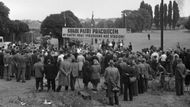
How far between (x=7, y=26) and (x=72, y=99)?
63.3 m

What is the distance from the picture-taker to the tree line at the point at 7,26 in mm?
68312

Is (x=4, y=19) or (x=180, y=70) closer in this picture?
(x=180, y=70)

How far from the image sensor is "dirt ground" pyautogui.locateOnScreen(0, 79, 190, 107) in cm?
1108

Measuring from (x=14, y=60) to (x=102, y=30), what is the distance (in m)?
6.43

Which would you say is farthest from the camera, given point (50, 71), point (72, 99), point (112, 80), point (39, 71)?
point (39, 71)

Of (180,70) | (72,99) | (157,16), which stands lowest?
(72,99)

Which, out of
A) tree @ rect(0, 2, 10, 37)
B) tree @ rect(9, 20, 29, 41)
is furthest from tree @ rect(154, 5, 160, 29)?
tree @ rect(0, 2, 10, 37)

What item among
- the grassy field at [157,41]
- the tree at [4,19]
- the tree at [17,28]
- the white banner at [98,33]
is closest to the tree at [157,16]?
the grassy field at [157,41]

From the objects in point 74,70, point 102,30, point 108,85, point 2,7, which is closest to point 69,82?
point 74,70

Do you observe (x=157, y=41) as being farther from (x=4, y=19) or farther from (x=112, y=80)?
(x=112, y=80)

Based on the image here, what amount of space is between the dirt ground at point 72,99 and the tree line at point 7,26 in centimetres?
5658

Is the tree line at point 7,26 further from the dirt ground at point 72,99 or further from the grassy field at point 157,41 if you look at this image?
the dirt ground at point 72,99

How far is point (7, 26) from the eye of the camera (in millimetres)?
70875

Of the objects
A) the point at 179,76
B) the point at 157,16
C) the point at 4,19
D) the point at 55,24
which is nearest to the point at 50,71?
the point at 179,76
